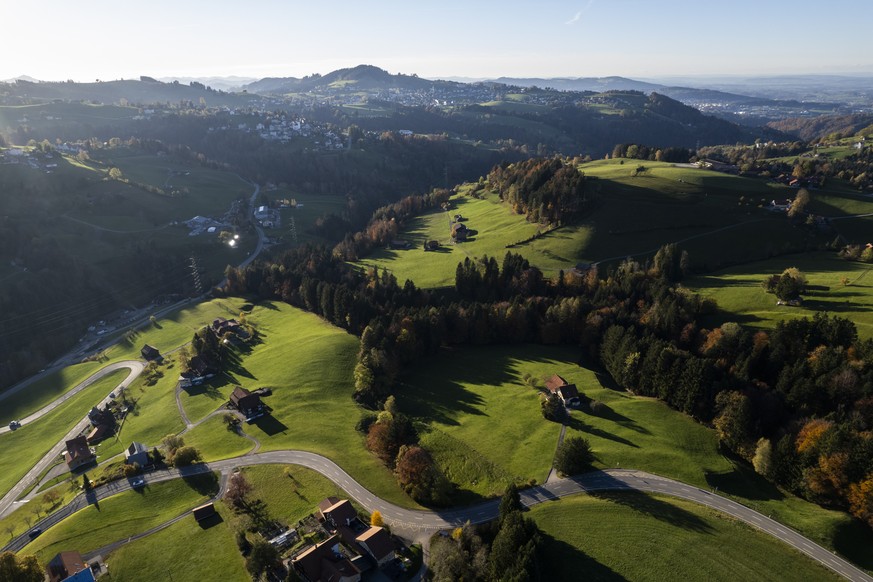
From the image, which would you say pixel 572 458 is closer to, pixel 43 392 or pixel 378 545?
pixel 378 545

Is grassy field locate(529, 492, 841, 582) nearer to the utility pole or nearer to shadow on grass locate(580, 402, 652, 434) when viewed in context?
shadow on grass locate(580, 402, 652, 434)

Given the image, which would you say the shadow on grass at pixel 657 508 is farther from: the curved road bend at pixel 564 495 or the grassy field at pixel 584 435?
the grassy field at pixel 584 435

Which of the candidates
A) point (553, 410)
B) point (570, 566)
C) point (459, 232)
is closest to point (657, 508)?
point (570, 566)

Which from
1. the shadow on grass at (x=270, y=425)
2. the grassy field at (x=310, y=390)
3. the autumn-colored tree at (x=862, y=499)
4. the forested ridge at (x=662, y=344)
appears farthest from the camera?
the shadow on grass at (x=270, y=425)

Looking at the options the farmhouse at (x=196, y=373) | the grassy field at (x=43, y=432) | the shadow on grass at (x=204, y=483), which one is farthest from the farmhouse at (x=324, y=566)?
the farmhouse at (x=196, y=373)

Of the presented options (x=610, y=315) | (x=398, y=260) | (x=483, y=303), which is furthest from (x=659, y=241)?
(x=398, y=260)

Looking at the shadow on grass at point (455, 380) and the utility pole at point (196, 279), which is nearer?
the shadow on grass at point (455, 380)

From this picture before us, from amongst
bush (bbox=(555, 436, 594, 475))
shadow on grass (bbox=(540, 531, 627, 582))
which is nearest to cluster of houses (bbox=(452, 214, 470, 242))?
bush (bbox=(555, 436, 594, 475))

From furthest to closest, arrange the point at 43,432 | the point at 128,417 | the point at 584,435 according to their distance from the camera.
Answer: the point at 43,432 < the point at 128,417 < the point at 584,435
